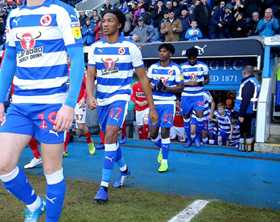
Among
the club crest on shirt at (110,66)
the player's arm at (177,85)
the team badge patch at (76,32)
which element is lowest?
the player's arm at (177,85)

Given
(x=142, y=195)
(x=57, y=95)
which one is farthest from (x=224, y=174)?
(x=57, y=95)

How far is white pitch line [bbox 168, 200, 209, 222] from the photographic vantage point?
4609 mm

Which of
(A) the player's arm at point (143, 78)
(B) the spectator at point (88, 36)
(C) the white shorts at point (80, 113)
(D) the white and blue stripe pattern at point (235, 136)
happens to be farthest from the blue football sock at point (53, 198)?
(B) the spectator at point (88, 36)

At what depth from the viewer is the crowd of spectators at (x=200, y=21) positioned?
41.5 feet

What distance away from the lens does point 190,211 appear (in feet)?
16.1

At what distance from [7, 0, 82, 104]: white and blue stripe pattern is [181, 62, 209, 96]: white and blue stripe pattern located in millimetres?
6702

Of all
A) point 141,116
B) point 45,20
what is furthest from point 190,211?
point 141,116

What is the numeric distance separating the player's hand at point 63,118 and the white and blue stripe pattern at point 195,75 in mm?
6956

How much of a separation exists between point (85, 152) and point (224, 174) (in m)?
3.31

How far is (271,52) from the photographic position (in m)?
11.1

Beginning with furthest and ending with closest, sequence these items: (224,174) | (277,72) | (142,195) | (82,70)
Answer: (277,72) → (224,174) → (142,195) → (82,70)

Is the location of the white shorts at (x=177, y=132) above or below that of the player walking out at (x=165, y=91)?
below

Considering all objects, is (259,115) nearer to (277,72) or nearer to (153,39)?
(277,72)

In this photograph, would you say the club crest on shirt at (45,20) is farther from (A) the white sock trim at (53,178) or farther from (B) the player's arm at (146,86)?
(B) the player's arm at (146,86)
